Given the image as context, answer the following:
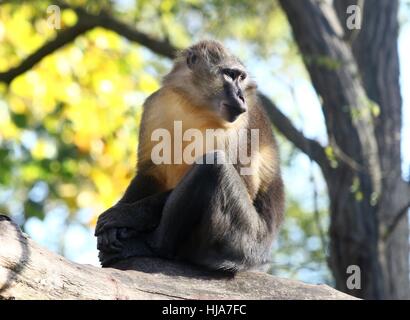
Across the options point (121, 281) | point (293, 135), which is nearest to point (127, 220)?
point (121, 281)

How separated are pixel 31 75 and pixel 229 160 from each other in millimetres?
8884

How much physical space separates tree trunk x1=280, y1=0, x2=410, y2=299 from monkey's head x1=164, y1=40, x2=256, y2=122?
307 centimetres

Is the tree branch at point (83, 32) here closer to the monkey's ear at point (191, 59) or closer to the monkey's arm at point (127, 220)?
the monkey's ear at point (191, 59)

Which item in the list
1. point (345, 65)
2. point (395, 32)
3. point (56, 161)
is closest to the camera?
point (345, 65)

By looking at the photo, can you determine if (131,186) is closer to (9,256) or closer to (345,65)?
(9,256)

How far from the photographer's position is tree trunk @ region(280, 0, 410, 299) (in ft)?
38.4

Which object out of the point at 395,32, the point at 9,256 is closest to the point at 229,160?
the point at 9,256

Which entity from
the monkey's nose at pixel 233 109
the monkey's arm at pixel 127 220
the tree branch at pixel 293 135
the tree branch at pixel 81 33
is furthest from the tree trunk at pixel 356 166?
the monkey's arm at pixel 127 220

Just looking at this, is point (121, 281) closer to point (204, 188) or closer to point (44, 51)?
point (204, 188)

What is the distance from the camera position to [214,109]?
329 inches

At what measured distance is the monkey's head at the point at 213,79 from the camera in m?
8.18

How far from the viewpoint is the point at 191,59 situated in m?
8.84

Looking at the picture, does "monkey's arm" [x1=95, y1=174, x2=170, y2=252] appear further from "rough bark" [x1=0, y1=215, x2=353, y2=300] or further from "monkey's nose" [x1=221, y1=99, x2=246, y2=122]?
"monkey's nose" [x1=221, y1=99, x2=246, y2=122]

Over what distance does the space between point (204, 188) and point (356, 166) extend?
4.87 metres
